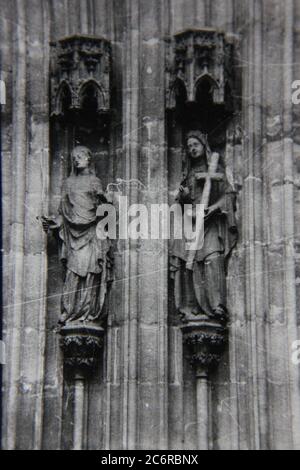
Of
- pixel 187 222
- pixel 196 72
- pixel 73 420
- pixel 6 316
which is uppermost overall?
pixel 196 72

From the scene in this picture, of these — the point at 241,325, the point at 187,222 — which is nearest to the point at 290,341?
the point at 241,325

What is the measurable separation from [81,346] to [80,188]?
148 cm

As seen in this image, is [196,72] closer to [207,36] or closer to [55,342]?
[207,36]

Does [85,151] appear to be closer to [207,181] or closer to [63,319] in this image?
[207,181]

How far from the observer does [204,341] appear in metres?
13.5

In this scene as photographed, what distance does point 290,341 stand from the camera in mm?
13328

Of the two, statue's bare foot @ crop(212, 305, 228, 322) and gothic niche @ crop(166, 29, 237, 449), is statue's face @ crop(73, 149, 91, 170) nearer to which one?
gothic niche @ crop(166, 29, 237, 449)

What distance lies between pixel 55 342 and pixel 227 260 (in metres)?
1.72

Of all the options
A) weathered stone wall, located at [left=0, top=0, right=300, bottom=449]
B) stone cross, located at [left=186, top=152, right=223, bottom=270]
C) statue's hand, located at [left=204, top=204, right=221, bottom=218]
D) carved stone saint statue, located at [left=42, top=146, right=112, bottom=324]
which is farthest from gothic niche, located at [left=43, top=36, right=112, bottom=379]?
statue's hand, located at [left=204, top=204, right=221, bottom=218]

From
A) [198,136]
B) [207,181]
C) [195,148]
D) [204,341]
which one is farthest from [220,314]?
[198,136]

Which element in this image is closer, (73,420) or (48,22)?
(73,420)

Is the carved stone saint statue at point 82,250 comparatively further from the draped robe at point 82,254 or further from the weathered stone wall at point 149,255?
the weathered stone wall at point 149,255

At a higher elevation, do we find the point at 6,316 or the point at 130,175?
the point at 130,175

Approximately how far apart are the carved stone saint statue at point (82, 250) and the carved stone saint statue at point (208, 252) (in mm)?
672
